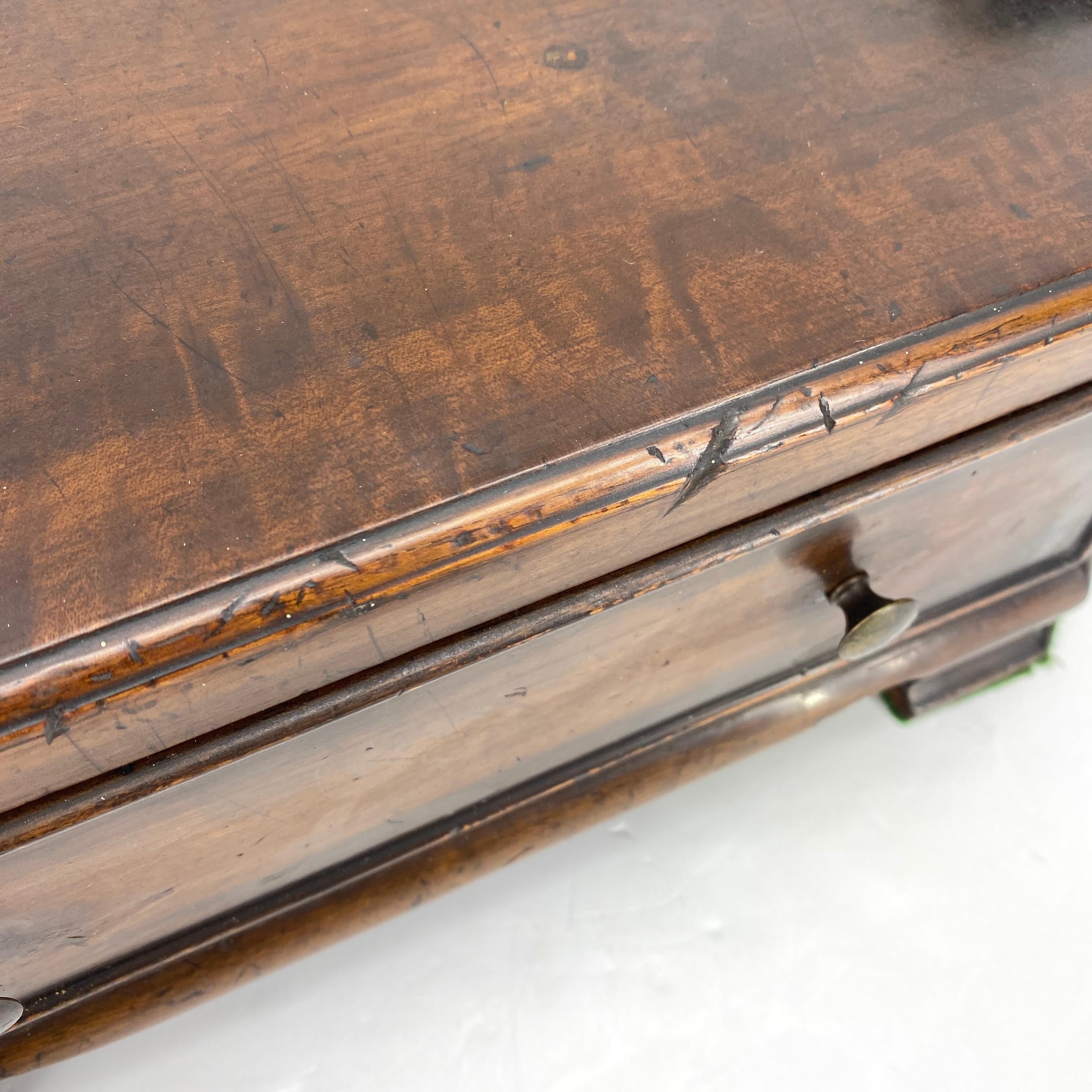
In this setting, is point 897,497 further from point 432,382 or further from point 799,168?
point 432,382

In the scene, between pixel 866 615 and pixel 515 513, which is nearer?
pixel 515 513

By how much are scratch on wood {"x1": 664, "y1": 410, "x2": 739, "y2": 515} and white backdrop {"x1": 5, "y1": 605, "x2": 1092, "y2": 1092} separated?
1.69 feet

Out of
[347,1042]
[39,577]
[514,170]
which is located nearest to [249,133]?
[514,170]

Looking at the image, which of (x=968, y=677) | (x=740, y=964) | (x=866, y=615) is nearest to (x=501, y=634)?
(x=866, y=615)

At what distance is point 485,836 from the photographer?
77cm

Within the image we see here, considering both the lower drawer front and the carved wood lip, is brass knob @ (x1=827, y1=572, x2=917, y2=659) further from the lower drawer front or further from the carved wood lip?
the carved wood lip

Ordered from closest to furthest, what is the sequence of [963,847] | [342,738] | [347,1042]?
[342,738] < [347,1042] < [963,847]

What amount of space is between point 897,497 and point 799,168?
216 mm

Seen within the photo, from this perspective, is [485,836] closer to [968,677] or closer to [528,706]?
[528,706]

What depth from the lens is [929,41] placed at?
63cm

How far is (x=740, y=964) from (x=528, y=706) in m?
0.37

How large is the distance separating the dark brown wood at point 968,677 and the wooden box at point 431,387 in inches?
11.7

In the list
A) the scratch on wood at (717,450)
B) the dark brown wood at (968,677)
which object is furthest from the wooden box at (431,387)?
the dark brown wood at (968,677)

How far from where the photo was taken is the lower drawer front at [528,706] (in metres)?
0.55
